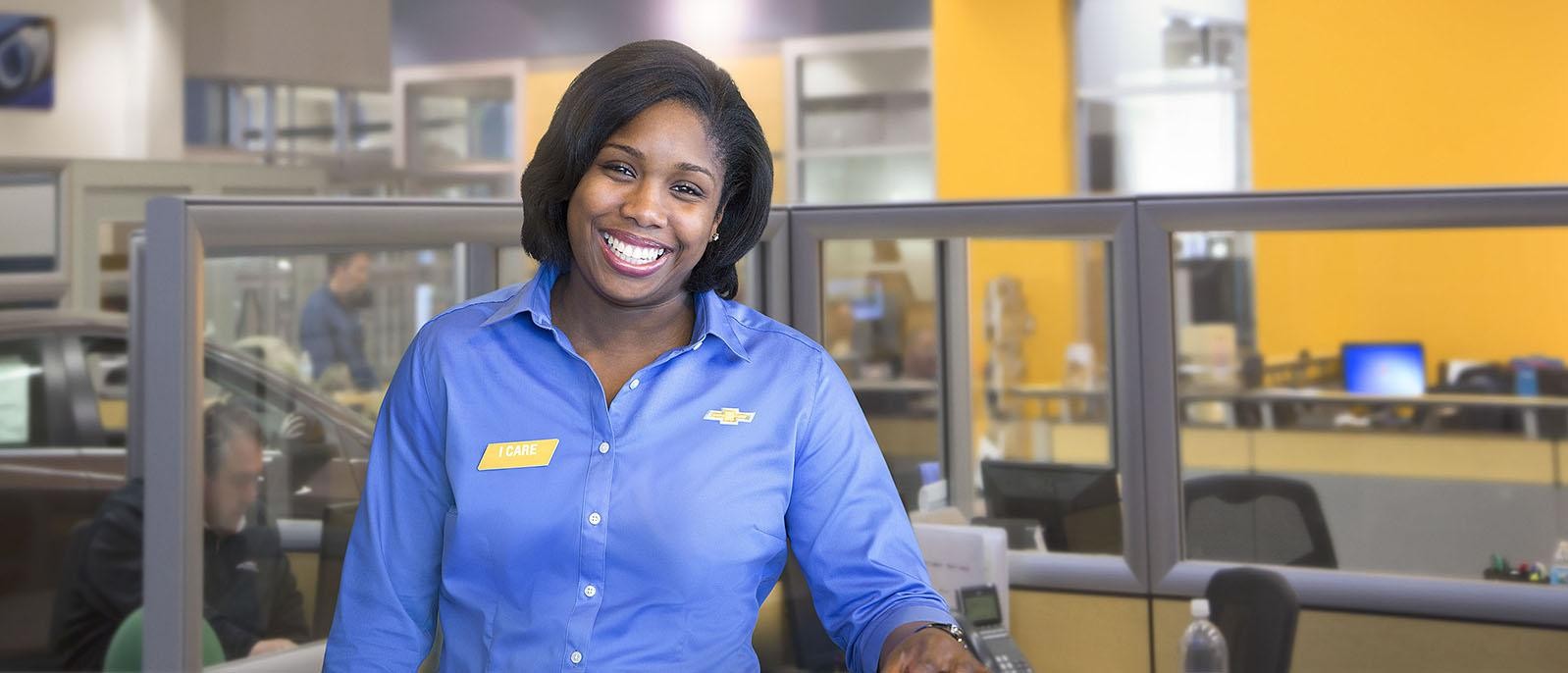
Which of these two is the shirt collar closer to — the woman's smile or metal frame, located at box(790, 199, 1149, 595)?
the woman's smile

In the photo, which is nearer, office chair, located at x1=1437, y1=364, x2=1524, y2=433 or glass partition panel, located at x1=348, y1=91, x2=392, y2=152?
office chair, located at x1=1437, y1=364, x2=1524, y2=433

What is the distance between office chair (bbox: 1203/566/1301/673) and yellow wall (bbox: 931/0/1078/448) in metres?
5.94

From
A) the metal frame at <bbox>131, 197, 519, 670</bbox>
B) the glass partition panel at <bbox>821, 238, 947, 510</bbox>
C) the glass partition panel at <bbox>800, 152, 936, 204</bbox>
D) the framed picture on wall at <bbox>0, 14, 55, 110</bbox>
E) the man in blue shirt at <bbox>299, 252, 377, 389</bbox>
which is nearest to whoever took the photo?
the metal frame at <bbox>131, 197, 519, 670</bbox>

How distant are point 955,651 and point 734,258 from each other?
0.41 meters

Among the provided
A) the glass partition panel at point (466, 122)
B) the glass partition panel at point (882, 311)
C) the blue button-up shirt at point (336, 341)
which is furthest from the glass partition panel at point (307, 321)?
the glass partition panel at point (466, 122)

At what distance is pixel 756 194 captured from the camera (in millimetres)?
1258

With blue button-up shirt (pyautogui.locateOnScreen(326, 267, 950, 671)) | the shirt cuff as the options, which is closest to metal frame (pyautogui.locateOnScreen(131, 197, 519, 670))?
blue button-up shirt (pyautogui.locateOnScreen(326, 267, 950, 671))

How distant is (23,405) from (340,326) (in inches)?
53.3

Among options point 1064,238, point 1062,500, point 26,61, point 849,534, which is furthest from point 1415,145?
point 849,534

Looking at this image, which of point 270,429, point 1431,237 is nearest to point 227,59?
point 270,429

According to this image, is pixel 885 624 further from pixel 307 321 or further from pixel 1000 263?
pixel 1000 263

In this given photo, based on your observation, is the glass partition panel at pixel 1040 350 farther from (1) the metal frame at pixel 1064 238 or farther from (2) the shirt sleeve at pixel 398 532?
(2) the shirt sleeve at pixel 398 532

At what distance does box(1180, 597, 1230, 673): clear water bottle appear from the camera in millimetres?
1920

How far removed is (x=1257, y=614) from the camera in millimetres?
2033
